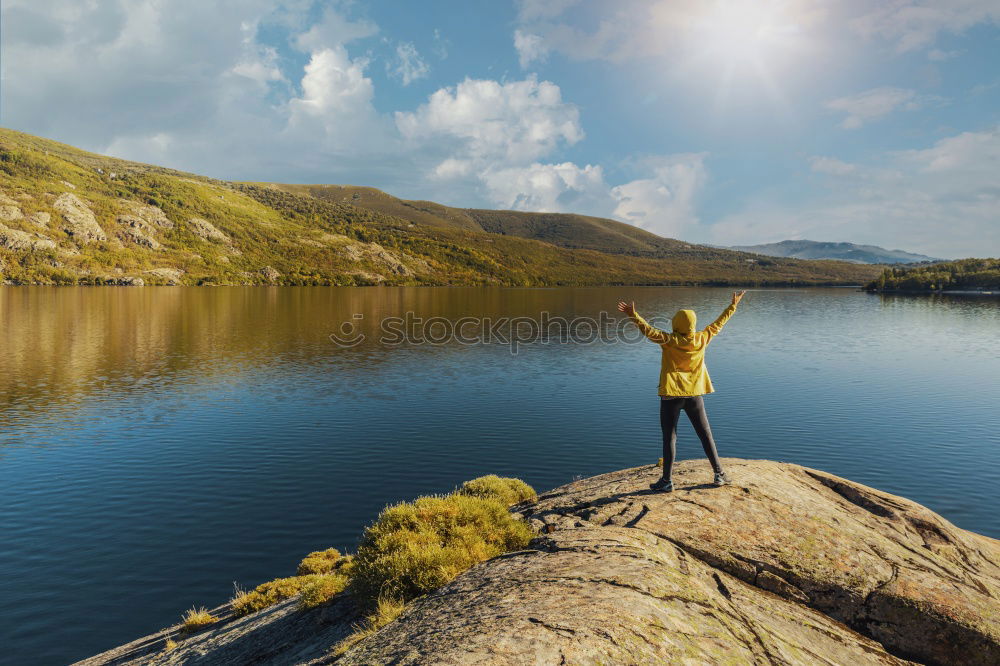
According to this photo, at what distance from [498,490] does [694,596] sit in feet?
26.9

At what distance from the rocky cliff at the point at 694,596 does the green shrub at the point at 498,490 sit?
2.00m

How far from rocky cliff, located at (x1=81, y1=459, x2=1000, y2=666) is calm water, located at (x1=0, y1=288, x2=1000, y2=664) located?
5926mm

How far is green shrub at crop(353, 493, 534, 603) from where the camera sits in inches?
369

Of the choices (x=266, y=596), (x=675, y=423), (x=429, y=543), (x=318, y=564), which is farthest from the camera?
(x=318, y=564)

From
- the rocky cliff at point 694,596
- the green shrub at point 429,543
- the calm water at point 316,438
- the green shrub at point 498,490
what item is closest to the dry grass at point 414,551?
the green shrub at point 429,543

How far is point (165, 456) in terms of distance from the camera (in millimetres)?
29109

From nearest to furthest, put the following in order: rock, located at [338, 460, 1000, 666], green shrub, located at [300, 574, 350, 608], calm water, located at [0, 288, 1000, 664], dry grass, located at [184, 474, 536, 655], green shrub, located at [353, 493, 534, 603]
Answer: rock, located at [338, 460, 1000, 666] < dry grass, located at [184, 474, 536, 655] < green shrub, located at [353, 493, 534, 603] < green shrub, located at [300, 574, 350, 608] < calm water, located at [0, 288, 1000, 664]

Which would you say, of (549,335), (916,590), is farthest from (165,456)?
(549,335)

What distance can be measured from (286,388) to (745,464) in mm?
41015

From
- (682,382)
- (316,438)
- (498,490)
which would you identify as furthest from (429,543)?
(316,438)

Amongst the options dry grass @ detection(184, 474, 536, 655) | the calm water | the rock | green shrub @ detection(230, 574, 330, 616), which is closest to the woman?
the rock

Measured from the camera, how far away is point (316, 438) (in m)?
32.6

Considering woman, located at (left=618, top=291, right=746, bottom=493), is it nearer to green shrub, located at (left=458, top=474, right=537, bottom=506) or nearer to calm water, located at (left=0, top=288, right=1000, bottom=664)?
green shrub, located at (left=458, top=474, right=537, bottom=506)

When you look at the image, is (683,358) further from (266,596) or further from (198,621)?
(198,621)
